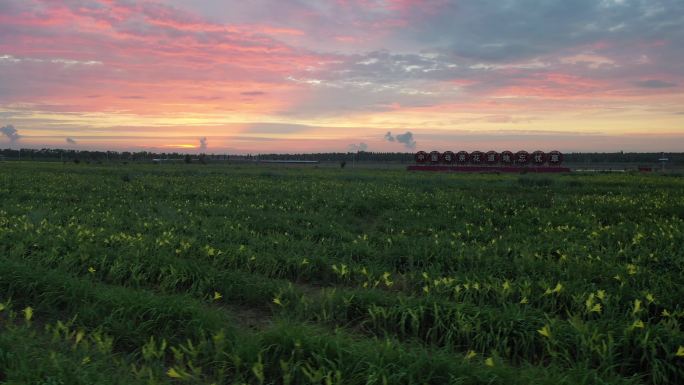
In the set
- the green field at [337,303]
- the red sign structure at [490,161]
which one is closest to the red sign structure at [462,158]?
the red sign structure at [490,161]

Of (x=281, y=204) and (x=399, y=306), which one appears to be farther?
(x=281, y=204)

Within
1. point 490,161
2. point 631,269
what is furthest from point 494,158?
point 631,269

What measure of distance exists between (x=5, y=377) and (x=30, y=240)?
4527 mm

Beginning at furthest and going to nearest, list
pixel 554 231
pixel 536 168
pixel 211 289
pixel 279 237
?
pixel 536 168 < pixel 554 231 < pixel 279 237 < pixel 211 289

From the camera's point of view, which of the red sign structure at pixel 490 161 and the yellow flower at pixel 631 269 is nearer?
the yellow flower at pixel 631 269

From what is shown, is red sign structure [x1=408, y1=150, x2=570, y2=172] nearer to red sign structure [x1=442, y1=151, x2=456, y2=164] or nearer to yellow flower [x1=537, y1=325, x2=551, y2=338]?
red sign structure [x1=442, y1=151, x2=456, y2=164]

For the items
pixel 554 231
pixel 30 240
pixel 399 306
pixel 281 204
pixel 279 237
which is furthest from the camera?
pixel 281 204

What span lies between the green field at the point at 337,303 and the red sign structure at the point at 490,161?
1494 inches

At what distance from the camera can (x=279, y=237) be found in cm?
832

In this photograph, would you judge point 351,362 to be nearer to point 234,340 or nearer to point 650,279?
point 234,340

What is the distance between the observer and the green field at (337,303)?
3.61 m

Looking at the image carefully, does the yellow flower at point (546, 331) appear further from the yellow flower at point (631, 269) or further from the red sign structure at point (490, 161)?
the red sign structure at point (490, 161)

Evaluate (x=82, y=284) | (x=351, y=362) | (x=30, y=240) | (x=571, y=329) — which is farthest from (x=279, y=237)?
(x=571, y=329)

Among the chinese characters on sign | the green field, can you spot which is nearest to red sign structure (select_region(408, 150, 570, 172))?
the chinese characters on sign
